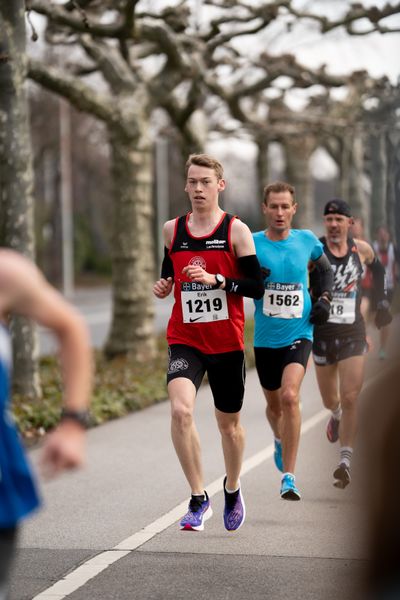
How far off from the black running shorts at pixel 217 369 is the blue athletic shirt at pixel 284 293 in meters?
0.98

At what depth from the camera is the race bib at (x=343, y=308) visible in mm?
8977

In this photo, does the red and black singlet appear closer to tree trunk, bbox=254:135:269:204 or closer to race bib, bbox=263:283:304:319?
race bib, bbox=263:283:304:319

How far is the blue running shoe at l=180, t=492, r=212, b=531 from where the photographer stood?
691 cm

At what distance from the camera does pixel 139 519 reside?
24.8 feet

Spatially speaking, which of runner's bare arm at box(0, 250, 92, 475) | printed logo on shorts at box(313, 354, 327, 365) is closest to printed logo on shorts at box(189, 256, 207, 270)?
printed logo on shorts at box(313, 354, 327, 365)

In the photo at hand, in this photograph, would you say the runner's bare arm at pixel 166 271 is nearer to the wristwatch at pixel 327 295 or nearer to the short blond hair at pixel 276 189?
the short blond hair at pixel 276 189

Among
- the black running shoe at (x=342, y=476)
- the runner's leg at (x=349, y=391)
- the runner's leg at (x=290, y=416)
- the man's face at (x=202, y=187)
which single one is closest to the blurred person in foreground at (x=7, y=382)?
the man's face at (x=202, y=187)

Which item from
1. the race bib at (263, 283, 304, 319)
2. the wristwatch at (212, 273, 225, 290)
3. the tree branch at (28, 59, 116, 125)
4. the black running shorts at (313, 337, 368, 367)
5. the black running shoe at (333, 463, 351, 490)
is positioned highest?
the tree branch at (28, 59, 116, 125)

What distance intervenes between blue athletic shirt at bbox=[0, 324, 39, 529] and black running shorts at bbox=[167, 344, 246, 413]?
10.6 ft

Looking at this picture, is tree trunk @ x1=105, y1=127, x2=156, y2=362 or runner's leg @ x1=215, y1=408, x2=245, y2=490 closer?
runner's leg @ x1=215, y1=408, x2=245, y2=490

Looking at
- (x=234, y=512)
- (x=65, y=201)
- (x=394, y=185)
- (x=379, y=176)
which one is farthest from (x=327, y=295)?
(x=65, y=201)

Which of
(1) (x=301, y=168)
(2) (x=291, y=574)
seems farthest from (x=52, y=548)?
(1) (x=301, y=168)

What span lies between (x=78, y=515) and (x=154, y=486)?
105cm

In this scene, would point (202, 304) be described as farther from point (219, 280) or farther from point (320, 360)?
point (320, 360)
